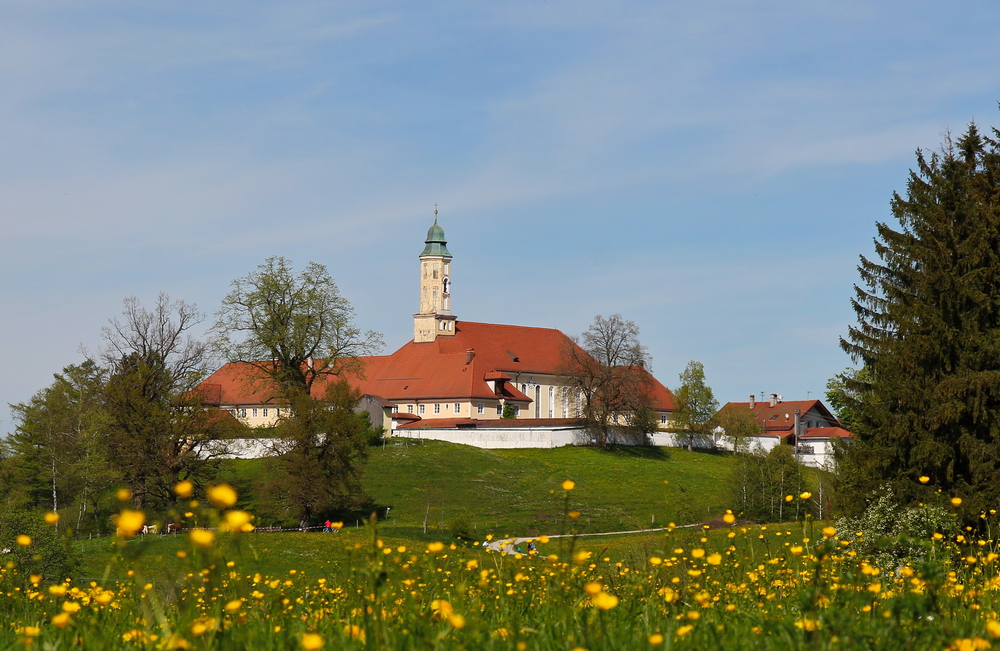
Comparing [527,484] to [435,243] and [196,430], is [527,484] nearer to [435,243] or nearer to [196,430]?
[196,430]

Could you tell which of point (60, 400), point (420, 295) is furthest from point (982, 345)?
point (420, 295)

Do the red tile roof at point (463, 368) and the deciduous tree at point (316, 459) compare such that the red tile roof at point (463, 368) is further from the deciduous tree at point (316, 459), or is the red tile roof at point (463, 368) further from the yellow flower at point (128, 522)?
the yellow flower at point (128, 522)

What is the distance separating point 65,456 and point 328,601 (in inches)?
2391

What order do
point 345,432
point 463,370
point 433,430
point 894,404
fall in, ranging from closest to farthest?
point 894,404, point 345,432, point 433,430, point 463,370

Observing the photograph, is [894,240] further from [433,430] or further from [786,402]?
[786,402]

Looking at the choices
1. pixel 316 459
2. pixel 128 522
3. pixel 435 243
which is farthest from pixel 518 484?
pixel 435 243

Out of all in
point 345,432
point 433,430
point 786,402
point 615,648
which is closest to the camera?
point 615,648

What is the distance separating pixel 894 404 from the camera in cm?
2794

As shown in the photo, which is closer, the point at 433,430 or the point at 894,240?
the point at 894,240

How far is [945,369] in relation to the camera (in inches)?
1043

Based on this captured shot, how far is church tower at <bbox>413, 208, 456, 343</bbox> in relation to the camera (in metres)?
110

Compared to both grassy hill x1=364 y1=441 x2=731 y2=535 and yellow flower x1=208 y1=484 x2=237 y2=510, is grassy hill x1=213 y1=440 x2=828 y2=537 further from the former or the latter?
yellow flower x1=208 y1=484 x2=237 y2=510

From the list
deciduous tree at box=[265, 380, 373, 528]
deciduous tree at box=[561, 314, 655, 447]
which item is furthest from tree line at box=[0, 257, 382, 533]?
deciduous tree at box=[561, 314, 655, 447]

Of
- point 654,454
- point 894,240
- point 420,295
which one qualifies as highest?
point 420,295
